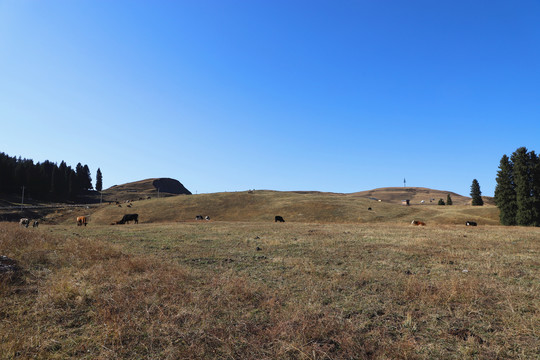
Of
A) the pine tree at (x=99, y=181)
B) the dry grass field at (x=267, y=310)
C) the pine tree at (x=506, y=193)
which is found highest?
the pine tree at (x=99, y=181)

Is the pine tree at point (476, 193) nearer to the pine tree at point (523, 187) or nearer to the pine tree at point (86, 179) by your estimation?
the pine tree at point (523, 187)

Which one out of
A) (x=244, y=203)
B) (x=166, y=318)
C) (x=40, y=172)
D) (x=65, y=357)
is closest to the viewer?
(x=65, y=357)

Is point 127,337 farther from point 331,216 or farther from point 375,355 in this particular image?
point 331,216

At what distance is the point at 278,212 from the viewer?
7006cm

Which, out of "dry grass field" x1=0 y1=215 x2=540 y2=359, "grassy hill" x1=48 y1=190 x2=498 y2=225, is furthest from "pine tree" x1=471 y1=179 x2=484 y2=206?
"dry grass field" x1=0 y1=215 x2=540 y2=359

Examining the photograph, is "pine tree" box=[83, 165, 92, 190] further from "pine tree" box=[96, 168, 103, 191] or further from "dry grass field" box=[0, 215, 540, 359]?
"dry grass field" box=[0, 215, 540, 359]

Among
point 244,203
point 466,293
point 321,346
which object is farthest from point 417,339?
point 244,203

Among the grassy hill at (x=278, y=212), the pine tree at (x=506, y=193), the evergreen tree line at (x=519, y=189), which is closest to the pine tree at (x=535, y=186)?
the evergreen tree line at (x=519, y=189)

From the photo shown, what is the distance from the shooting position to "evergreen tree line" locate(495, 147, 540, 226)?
178ft

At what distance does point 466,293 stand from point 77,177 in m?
167

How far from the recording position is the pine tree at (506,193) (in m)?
58.1

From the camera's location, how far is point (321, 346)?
Result: 5.22 m

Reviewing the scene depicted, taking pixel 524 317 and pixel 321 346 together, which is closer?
pixel 321 346

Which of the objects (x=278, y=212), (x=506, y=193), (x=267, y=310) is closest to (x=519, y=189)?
(x=506, y=193)
